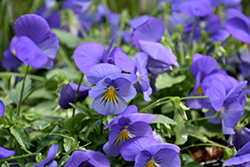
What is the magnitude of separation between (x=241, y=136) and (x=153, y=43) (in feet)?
1.21

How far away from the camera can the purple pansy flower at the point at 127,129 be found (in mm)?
636

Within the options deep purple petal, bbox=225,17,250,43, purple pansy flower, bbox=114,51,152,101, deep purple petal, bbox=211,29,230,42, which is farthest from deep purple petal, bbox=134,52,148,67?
deep purple petal, bbox=211,29,230,42

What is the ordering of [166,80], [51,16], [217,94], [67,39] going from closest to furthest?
[217,94], [166,80], [67,39], [51,16]

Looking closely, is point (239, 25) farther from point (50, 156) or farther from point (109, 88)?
point (50, 156)

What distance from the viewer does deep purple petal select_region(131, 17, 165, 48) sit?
861mm

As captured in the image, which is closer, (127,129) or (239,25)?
(127,129)

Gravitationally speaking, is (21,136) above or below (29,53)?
below

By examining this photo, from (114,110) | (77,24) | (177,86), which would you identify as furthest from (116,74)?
(77,24)

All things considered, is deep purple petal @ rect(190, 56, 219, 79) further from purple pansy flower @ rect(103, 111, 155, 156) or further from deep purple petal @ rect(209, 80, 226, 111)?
purple pansy flower @ rect(103, 111, 155, 156)

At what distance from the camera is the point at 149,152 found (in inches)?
25.2

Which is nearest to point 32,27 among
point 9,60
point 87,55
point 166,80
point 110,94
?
point 87,55

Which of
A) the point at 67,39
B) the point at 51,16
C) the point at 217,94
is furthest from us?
the point at 51,16

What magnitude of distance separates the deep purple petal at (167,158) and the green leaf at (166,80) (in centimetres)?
31

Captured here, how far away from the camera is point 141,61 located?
2.50 ft
